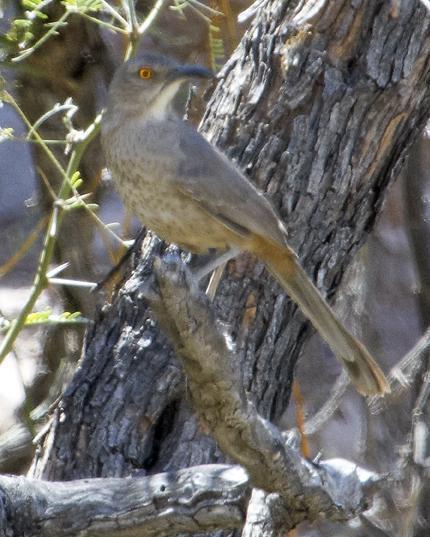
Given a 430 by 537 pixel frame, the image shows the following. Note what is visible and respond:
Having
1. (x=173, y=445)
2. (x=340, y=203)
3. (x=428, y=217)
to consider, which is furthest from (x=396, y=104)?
(x=428, y=217)

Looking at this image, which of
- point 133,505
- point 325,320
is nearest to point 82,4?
point 325,320

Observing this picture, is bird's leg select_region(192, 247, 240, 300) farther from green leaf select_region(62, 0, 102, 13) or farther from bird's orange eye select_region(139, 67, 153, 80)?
green leaf select_region(62, 0, 102, 13)

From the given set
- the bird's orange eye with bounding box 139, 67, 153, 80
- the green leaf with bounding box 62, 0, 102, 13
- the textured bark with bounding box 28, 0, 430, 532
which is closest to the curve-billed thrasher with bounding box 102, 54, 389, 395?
Answer: the bird's orange eye with bounding box 139, 67, 153, 80

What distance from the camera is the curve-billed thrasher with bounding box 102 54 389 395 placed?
3986 millimetres

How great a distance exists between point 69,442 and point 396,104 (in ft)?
5.75

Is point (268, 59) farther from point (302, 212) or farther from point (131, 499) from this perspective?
point (131, 499)

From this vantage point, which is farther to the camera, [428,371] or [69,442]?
[428,371]

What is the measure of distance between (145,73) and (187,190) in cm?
55

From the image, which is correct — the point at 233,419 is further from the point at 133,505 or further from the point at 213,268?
the point at 213,268

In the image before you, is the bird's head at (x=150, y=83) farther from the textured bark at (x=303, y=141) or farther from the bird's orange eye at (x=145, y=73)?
the textured bark at (x=303, y=141)

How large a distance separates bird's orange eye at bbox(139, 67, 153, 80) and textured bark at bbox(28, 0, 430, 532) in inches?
22.1

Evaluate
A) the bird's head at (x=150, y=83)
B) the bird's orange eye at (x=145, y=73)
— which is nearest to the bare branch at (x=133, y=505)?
the bird's head at (x=150, y=83)

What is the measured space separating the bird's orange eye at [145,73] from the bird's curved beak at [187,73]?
68mm

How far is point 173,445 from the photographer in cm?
442
